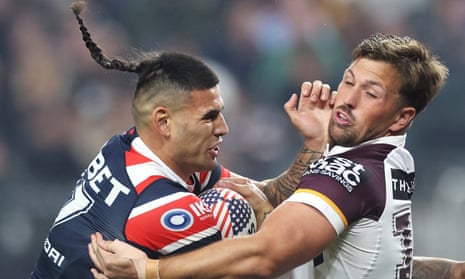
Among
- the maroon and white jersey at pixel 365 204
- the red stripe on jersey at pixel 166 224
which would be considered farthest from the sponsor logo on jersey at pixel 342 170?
the red stripe on jersey at pixel 166 224

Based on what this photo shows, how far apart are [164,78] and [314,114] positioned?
815 millimetres

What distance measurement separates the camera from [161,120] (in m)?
3.72

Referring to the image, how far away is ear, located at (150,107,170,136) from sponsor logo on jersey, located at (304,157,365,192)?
0.64m

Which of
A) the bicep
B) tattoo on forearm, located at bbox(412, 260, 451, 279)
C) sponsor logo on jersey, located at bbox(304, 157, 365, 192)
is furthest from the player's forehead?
tattoo on forearm, located at bbox(412, 260, 451, 279)

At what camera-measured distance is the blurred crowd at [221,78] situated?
22.1ft

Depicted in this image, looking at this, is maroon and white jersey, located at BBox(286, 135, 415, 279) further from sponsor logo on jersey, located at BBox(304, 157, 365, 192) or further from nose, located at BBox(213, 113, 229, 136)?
nose, located at BBox(213, 113, 229, 136)

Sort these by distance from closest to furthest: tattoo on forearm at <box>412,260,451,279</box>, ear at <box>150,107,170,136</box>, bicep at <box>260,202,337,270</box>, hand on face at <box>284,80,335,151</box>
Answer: bicep at <box>260,202,337,270</box>, ear at <box>150,107,170,136</box>, hand on face at <box>284,80,335,151</box>, tattoo on forearm at <box>412,260,451,279</box>

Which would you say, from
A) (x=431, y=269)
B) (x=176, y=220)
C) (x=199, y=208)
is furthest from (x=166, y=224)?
(x=431, y=269)

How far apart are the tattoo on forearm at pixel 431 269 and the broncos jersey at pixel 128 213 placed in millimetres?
1238

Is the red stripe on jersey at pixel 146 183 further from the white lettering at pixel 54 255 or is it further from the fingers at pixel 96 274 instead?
the white lettering at pixel 54 255

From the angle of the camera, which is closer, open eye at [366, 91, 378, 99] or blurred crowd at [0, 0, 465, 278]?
open eye at [366, 91, 378, 99]

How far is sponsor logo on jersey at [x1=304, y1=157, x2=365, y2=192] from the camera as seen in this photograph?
133 inches

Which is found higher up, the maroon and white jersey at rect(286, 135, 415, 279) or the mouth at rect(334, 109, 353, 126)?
the mouth at rect(334, 109, 353, 126)

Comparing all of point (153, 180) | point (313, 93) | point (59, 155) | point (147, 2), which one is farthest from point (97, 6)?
point (153, 180)
